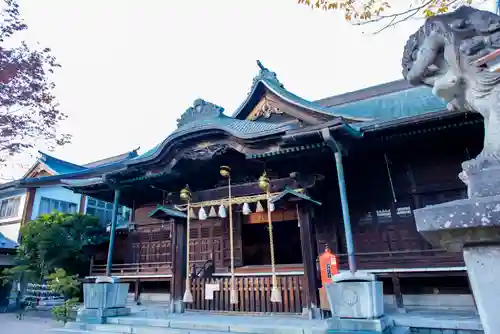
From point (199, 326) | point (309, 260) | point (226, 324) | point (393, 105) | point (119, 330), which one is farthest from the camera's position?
point (393, 105)

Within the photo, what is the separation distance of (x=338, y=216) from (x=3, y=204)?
68.3 ft

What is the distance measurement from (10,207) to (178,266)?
1580 centimetres

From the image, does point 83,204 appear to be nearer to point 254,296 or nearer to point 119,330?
point 119,330

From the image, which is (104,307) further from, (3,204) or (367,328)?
(3,204)

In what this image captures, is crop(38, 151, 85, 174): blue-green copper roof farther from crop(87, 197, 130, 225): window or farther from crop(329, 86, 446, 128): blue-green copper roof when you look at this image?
crop(329, 86, 446, 128): blue-green copper roof

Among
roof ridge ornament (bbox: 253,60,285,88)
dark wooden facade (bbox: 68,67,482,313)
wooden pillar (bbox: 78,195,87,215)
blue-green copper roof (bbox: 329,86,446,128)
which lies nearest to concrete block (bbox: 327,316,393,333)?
dark wooden facade (bbox: 68,67,482,313)

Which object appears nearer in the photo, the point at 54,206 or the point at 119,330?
the point at 119,330

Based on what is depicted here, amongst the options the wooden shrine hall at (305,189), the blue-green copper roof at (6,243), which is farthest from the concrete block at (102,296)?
the blue-green copper roof at (6,243)

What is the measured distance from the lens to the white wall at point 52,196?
1797 centimetres

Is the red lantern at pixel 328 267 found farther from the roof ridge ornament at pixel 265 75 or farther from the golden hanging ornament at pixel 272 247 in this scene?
the roof ridge ornament at pixel 265 75

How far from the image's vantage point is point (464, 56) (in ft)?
7.73

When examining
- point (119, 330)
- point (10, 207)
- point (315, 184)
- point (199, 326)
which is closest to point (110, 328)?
point (119, 330)

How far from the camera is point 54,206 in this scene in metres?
19.0

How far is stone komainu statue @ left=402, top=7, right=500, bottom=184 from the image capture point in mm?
2209
